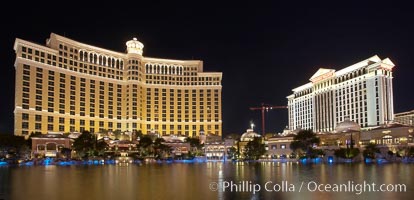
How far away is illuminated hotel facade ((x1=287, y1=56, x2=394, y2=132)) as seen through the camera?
13775cm

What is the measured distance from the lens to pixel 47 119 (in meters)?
142

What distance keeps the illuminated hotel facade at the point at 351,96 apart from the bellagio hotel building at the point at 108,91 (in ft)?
139

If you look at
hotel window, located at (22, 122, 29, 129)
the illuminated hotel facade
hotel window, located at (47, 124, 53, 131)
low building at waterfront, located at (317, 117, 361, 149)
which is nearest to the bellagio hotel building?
hotel window, located at (22, 122, 29, 129)

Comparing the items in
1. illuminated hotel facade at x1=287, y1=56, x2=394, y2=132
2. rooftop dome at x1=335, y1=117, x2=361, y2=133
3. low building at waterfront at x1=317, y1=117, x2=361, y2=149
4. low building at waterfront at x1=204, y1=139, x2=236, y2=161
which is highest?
illuminated hotel facade at x1=287, y1=56, x2=394, y2=132

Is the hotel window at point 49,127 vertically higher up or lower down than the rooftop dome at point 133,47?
lower down

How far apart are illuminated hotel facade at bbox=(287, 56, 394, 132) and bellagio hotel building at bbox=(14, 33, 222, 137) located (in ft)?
139

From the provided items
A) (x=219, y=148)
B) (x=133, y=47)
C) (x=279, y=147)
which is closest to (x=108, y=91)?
(x=133, y=47)

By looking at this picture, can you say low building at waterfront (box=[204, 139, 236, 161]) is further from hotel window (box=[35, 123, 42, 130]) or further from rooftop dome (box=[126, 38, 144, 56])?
hotel window (box=[35, 123, 42, 130])

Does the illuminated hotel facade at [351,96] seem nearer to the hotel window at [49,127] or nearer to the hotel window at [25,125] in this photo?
the hotel window at [49,127]

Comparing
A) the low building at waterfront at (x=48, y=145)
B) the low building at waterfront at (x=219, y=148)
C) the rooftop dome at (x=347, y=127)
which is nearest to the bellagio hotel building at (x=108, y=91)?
the low building at waterfront at (x=48, y=145)

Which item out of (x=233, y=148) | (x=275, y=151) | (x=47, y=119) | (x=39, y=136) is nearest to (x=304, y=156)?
(x=275, y=151)

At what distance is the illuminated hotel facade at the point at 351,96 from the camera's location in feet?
452

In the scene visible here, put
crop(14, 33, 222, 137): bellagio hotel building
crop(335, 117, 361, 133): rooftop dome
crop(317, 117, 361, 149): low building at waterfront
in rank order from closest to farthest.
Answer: crop(317, 117, 361, 149): low building at waterfront
crop(335, 117, 361, 133): rooftop dome
crop(14, 33, 222, 137): bellagio hotel building

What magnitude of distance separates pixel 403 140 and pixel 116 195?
102778mm
